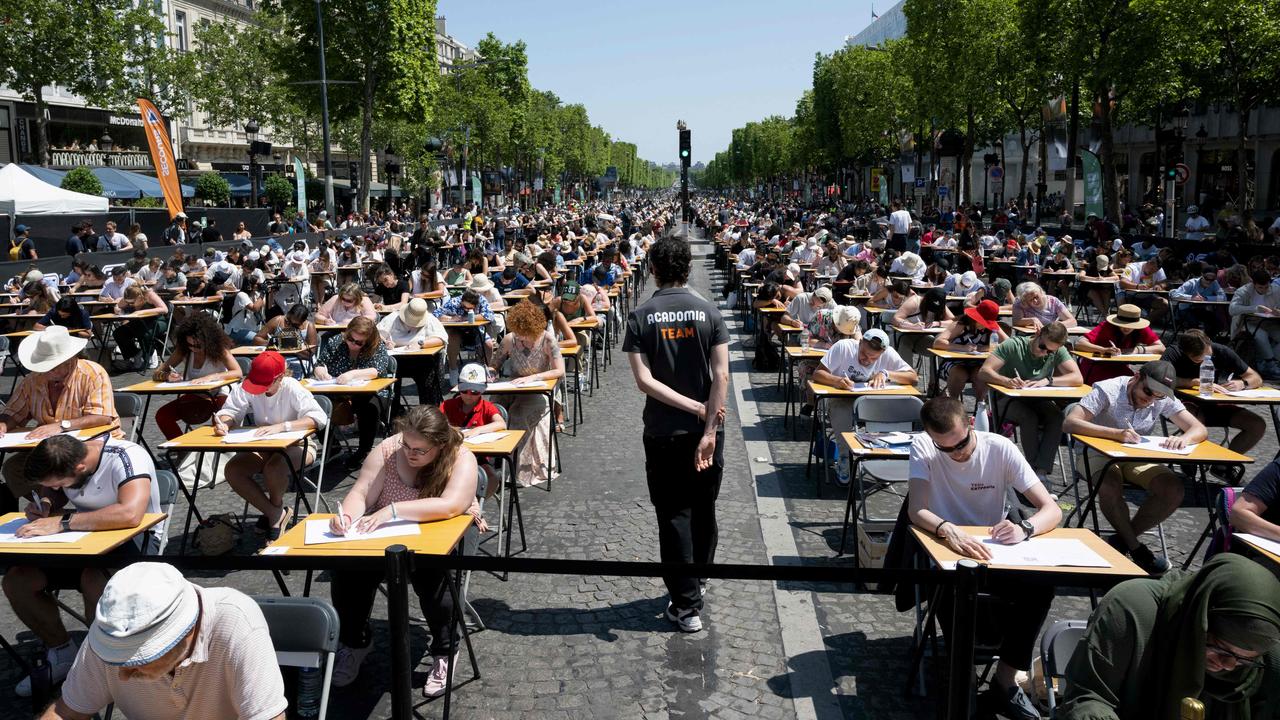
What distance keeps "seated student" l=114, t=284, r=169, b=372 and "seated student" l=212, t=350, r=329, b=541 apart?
27.3ft

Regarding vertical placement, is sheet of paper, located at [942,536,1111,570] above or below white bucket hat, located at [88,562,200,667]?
below

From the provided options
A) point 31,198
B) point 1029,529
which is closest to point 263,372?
point 1029,529

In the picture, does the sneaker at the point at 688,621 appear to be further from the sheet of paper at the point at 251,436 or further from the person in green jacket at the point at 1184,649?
the sheet of paper at the point at 251,436

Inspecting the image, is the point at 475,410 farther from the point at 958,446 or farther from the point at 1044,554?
the point at 1044,554

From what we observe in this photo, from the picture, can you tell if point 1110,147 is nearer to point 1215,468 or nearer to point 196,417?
point 1215,468

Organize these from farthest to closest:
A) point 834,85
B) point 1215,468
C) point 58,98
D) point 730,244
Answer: point 834,85
point 58,98
point 730,244
point 1215,468

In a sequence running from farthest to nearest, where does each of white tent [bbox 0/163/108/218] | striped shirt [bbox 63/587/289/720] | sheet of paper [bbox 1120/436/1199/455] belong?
white tent [bbox 0/163/108/218] → sheet of paper [bbox 1120/436/1199/455] → striped shirt [bbox 63/587/289/720]

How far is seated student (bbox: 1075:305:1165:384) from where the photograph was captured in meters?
9.54

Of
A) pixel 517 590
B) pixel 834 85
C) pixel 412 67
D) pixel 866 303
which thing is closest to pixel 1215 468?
pixel 517 590

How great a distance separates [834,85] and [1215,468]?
234 feet

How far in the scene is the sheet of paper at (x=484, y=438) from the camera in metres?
6.32

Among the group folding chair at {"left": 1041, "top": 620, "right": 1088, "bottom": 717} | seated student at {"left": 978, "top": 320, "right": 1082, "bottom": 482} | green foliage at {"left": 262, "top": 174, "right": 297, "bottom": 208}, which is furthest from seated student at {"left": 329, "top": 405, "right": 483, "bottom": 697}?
green foliage at {"left": 262, "top": 174, "right": 297, "bottom": 208}

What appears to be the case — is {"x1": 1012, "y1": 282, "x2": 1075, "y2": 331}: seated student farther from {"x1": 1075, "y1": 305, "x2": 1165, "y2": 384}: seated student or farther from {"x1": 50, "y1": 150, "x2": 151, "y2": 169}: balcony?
{"x1": 50, "y1": 150, "x2": 151, "y2": 169}: balcony

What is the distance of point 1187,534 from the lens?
22.7 feet
